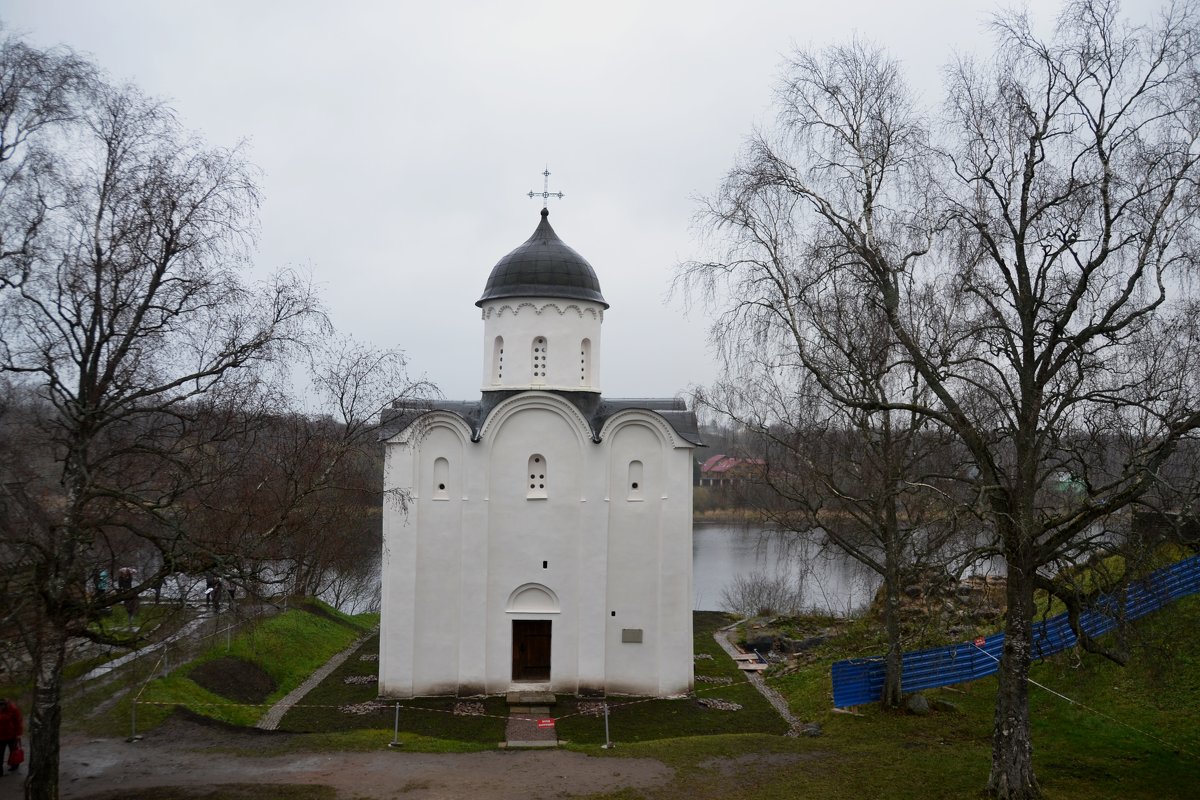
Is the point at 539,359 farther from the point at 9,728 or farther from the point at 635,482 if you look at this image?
the point at 9,728

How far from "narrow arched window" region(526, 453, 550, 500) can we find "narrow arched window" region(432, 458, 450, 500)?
1556mm

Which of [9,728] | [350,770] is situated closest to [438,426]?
[350,770]

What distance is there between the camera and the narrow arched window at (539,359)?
16.7m

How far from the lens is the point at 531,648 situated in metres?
15.6

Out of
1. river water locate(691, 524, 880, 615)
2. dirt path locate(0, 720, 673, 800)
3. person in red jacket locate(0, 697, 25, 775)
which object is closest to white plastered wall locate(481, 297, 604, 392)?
dirt path locate(0, 720, 673, 800)

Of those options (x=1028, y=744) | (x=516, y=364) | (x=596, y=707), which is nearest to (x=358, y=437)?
(x=516, y=364)

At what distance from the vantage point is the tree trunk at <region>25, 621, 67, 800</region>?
7.89 metres

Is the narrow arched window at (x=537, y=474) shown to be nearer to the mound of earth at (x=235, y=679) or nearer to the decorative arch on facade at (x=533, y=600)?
the decorative arch on facade at (x=533, y=600)

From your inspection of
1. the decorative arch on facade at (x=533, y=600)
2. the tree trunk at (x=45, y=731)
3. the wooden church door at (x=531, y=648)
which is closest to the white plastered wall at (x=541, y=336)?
the decorative arch on facade at (x=533, y=600)

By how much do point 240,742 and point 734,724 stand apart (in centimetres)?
766

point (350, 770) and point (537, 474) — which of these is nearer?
point (350, 770)

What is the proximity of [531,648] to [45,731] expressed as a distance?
343 inches

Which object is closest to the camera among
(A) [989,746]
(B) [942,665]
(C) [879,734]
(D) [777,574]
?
(A) [989,746]

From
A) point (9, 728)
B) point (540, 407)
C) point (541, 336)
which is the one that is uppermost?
point (541, 336)
